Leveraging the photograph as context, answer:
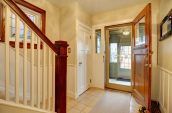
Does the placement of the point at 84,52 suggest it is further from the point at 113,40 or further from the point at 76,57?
the point at 113,40

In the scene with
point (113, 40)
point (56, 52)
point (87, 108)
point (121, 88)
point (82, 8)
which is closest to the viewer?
point (56, 52)

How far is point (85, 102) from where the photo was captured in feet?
9.59

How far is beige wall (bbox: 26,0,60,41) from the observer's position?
9.91 ft

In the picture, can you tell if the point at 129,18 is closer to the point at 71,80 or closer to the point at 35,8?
the point at 71,80

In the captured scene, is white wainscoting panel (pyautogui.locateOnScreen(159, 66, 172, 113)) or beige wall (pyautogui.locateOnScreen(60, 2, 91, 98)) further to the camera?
beige wall (pyautogui.locateOnScreen(60, 2, 91, 98))

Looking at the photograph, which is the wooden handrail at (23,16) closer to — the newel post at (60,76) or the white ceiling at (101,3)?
the newel post at (60,76)

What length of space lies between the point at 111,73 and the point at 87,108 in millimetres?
2128

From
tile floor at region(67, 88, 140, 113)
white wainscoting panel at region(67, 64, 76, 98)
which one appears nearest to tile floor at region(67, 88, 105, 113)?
tile floor at region(67, 88, 140, 113)

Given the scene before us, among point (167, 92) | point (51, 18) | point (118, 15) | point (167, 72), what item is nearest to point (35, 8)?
point (51, 18)

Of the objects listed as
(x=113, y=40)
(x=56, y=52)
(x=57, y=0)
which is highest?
(x=57, y=0)

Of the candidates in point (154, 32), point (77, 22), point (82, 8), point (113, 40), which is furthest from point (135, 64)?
point (82, 8)

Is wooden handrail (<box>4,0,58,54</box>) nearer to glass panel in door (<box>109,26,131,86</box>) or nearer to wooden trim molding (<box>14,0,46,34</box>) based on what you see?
wooden trim molding (<box>14,0,46,34</box>)

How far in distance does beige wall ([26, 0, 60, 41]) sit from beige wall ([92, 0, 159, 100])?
1.27m

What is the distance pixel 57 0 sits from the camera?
308 cm
